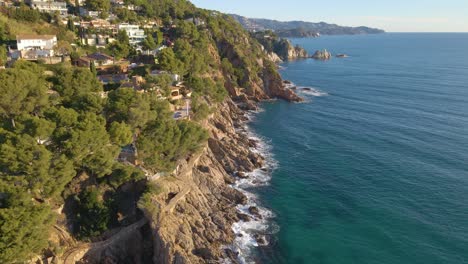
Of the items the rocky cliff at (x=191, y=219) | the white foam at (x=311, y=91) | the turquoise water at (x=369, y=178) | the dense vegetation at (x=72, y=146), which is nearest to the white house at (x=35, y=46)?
the dense vegetation at (x=72, y=146)

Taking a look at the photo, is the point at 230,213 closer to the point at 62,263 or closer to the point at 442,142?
the point at 62,263

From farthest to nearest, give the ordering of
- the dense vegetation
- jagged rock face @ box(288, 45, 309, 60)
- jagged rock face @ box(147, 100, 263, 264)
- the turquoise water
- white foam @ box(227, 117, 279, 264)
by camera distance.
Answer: jagged rock face @ box(288, 45, 309, 60) → the turquoise water → white foam @ box(227, 117, 279, 264) → jagged rock face @ box(147, 100, 263, 264) → the dense vegetation

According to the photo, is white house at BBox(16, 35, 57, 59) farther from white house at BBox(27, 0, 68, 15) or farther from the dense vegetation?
white house at BBox(27, 0, 68, 15)

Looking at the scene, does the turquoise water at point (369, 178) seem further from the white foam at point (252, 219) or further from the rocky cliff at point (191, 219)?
the rocky cliff at point (191, 219)

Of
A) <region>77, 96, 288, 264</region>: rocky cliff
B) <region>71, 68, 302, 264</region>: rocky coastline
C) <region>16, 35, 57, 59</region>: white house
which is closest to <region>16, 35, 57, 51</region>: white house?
<region>16, 35, 57, 59</region>: white house

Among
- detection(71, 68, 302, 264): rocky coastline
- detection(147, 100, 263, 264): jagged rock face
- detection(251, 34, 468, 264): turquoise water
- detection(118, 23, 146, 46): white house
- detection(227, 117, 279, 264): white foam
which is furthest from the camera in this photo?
detection(118, 23, 146, 46): white house

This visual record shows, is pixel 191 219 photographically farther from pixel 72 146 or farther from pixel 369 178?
pixel 369 178
